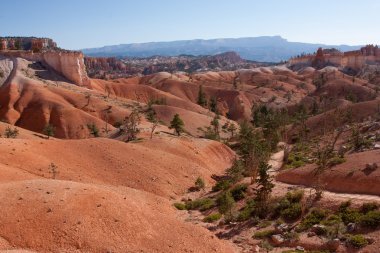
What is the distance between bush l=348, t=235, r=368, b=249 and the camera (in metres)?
23.9

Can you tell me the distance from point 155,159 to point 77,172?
908 cm

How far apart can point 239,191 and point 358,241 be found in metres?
13.1

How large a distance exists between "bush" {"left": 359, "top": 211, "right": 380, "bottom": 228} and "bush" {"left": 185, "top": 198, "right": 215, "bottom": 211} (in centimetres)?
1268

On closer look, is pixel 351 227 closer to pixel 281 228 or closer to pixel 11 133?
pixel 281 228

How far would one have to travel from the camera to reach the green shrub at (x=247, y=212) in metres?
31.2

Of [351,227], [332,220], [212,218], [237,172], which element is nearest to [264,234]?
[332,220]

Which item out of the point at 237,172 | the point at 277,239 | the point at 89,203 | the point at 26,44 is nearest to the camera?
the point at 89,203

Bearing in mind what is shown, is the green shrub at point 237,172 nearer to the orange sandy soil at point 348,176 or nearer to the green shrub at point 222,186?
→ the green shrub at point 222,186

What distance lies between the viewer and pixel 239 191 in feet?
118

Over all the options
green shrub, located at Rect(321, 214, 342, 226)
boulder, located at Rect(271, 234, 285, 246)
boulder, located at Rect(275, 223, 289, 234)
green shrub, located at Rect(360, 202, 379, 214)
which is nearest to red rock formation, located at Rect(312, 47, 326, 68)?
green shrub, located at Rect(360, 202, 379, 214)

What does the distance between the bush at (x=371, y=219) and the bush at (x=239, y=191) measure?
1124 cm

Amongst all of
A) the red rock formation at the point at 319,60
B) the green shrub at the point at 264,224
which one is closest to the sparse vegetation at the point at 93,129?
the green shrub at the point at 264,224

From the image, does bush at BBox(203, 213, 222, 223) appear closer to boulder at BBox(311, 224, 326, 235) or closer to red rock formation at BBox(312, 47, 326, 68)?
boulder at BBox(311, 224, 326, 235)

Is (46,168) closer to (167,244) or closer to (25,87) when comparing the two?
(167,244)
